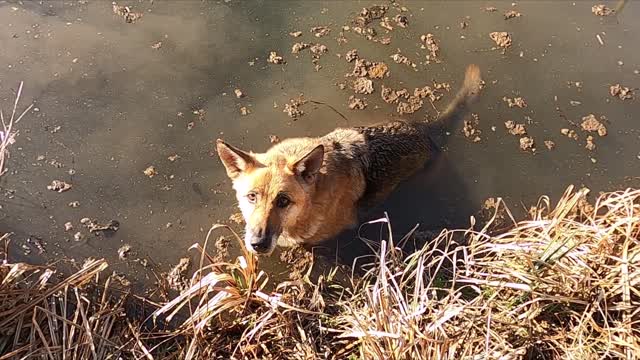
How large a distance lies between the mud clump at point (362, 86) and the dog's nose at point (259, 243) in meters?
2.88

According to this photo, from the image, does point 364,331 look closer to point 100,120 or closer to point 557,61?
point 100,120

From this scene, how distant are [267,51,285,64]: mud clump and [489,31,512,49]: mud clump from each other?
2.97 metres

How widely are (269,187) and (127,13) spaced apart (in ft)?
13.3

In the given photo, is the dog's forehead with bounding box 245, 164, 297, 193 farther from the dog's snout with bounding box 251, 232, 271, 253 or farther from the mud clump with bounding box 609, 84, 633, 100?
the mud clump with bounding box 609, 84, 633, 100

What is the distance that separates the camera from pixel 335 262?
5223 millimetres

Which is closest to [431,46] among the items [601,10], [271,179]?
[601,10]

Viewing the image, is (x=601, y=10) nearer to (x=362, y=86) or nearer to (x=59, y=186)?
(x=362, y=86)

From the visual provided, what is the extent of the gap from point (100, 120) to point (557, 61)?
6019 mm

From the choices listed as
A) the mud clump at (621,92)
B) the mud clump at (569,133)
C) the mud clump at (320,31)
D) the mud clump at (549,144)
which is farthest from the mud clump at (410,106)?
the mud clump at (621,92)

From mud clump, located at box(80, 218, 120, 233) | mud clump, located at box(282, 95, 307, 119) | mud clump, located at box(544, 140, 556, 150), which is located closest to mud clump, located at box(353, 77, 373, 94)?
mud clump, located at box(282, 95, 307, 119)

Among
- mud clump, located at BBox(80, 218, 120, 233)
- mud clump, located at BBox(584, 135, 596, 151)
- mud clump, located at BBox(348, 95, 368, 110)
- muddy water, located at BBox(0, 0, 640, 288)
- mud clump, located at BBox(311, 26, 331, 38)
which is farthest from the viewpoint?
mud clump, located at BBox(311, 26, 331, 38)

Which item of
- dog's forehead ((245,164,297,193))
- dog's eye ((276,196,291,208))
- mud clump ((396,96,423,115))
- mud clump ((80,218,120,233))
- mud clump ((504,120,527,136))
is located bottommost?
mud clump ((504,120,527,136))

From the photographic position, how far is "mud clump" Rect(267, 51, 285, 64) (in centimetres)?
651

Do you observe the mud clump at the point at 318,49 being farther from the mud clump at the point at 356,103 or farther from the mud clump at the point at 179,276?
the mud clump at the point at 179,276
